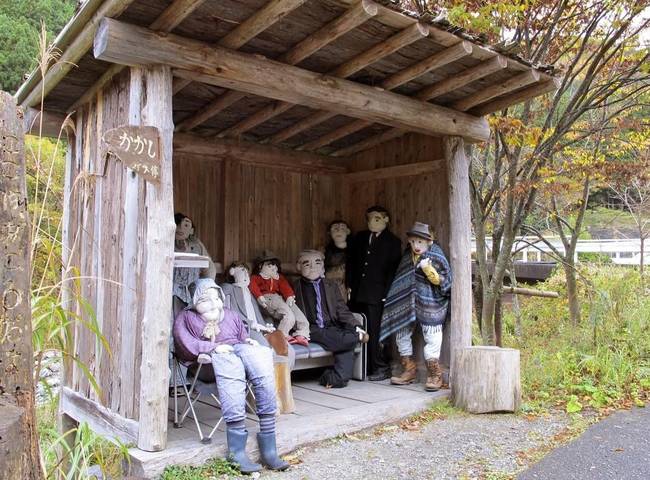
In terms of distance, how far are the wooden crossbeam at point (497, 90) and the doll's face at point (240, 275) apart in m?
2.63

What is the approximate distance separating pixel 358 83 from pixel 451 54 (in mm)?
828

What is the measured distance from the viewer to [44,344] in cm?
245

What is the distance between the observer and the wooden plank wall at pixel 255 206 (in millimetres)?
6258

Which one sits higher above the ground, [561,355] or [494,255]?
[494,255]

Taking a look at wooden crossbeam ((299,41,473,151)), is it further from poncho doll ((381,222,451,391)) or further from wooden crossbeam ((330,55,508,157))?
poncho doll ((381,222,451,391))

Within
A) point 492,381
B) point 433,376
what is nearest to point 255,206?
point 433,376

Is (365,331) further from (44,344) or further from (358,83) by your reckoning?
(44,344)

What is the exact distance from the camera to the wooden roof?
150 inches

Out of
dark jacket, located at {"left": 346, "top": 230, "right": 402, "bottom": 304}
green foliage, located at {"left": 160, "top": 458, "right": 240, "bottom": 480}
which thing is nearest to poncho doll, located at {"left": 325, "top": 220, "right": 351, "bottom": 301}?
dark jacket, located at {"left": 346, "top": 230, "right": 402, "bottom": 304}

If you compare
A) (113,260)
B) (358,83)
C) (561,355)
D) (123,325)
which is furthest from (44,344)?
(561,355)

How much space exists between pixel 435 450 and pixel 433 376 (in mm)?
1389

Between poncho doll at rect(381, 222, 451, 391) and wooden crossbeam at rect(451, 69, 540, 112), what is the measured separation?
1235 mm

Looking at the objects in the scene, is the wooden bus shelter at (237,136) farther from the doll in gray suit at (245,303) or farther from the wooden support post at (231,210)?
the doll in gray suit at (245,303)

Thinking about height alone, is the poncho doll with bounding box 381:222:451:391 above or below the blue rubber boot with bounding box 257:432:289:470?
above
